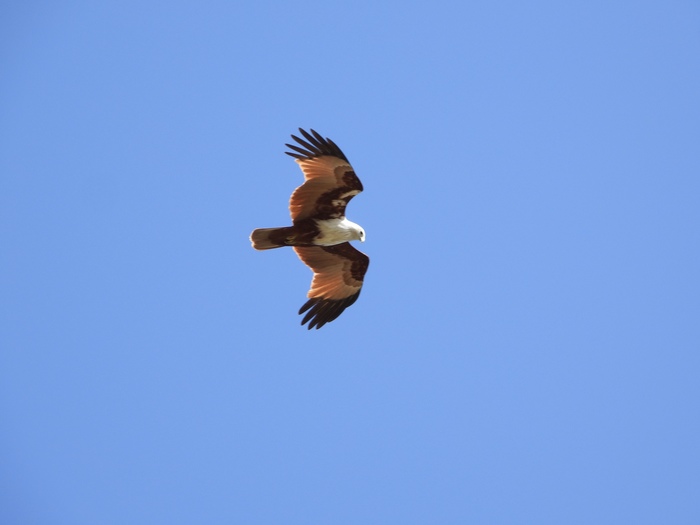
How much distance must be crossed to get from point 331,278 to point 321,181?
6.58 feet

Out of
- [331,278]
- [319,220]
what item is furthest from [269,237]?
[331,278]

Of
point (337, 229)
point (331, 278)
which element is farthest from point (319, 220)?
point (331, 278)

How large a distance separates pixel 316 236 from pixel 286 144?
1.62 metres

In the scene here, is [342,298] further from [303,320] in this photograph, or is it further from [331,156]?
[331,156]

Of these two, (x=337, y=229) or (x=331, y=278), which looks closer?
(x=337, y=229)

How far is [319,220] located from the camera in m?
14.5

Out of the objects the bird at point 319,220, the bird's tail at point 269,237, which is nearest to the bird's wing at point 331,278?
the bird at point 319,220

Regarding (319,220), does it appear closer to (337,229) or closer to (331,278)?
(337,229)

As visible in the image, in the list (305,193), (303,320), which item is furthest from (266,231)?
(303,320)

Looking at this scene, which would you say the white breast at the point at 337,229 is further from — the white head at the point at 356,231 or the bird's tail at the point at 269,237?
the bird's tail at the point at 269,237

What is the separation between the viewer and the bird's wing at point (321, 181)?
14.1 meters

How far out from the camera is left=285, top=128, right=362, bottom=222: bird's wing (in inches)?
557

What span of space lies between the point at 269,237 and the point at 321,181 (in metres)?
1.27

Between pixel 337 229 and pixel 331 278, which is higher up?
pixel 337 229
